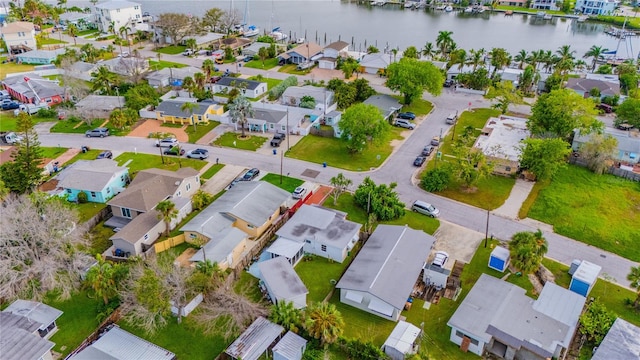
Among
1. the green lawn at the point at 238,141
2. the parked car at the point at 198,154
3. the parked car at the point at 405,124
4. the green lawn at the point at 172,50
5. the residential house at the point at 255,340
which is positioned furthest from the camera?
the green lawn at the point at 172,50

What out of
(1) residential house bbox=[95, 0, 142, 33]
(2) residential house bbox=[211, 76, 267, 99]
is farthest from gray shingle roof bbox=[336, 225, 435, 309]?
(1) residential house bbox=[95, 0, 142, 33]

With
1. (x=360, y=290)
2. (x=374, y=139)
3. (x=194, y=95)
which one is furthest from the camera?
(x=194, y=95)

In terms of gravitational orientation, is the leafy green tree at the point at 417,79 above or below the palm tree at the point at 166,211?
above

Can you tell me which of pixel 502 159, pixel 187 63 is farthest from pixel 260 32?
pixel 502 159

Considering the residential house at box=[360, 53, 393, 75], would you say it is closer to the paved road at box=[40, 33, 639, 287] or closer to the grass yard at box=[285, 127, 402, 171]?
the paved road at box=[40, 33, 639, 287]

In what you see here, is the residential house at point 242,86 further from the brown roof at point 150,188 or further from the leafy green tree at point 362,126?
the brown roof at point 150,188

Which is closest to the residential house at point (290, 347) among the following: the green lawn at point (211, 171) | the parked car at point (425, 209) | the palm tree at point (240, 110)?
the parked car at point (425, 209)

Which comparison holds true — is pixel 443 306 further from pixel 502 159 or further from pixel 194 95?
pixel 194 95
